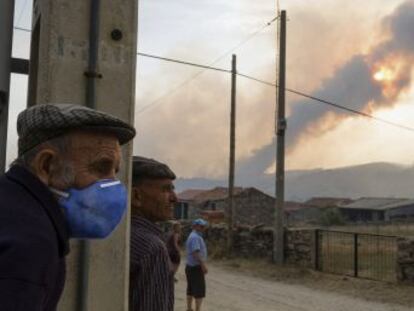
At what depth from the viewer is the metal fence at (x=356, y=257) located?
1575 centimetres

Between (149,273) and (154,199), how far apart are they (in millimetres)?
546

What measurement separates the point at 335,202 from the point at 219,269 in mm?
75233

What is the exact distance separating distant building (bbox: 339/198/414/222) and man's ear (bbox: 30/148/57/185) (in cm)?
7816

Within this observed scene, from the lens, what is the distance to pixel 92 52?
2875 millimetres

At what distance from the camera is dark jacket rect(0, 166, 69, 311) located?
1202 mm

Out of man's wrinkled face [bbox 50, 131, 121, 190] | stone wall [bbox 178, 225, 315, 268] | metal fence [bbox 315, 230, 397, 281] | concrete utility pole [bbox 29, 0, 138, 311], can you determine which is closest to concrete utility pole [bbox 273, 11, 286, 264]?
stone wall [bbox 178, 225, 315, 268]

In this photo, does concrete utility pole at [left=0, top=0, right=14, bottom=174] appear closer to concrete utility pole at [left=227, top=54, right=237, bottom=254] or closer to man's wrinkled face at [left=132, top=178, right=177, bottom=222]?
man's wrinkled face at [left=132, top=178, right=177, bottom=222]

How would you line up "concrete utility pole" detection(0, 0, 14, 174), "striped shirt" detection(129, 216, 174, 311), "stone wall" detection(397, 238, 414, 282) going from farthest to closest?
"stone wall" detection(397, 238, 414, 282) < "concrete utility pole" detection(0, 0, 14, 174) < "striped shirt" detection(129, 216, 174, 311)

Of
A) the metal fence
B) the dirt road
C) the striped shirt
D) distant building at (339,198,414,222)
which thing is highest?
distant building at (339,198,414,222)

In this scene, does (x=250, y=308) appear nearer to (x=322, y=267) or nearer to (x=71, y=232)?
(x=322, y=267)

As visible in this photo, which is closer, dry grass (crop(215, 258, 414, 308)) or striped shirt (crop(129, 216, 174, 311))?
striped shirt (crop(129, 216, 174, 311))

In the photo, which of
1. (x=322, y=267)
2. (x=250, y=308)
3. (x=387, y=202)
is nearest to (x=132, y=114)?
(x=250, y=308)

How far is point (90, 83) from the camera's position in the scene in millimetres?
2871

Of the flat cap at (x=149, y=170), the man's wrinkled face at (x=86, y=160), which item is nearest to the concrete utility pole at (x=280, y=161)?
the flat cap at (x=149, y=170)
